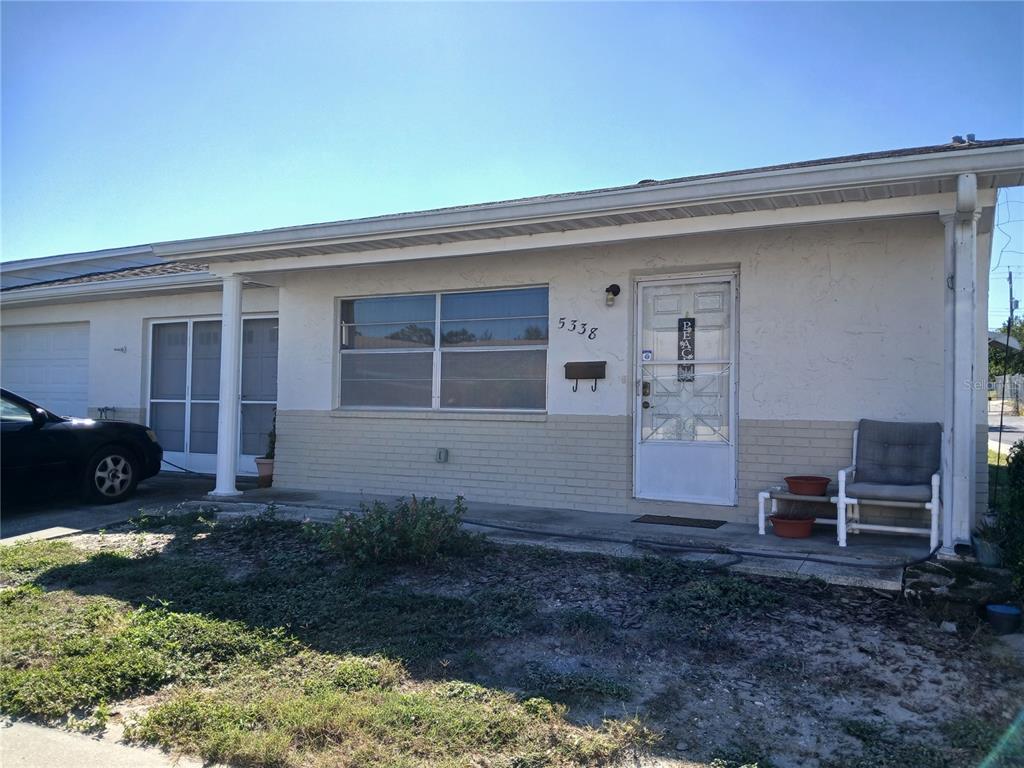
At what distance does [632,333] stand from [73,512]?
21.0 feet

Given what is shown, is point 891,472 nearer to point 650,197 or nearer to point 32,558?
point 650,197

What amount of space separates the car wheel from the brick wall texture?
1728mm

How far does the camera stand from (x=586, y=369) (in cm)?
807

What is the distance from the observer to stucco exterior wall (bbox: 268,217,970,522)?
6.80 m

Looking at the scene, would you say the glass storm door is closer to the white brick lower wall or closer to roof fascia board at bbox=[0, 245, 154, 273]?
the white brick lower wall

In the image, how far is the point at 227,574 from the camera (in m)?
5.94

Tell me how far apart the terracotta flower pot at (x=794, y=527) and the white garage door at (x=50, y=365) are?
11172mm

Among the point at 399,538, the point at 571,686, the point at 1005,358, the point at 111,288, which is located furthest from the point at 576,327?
the point at 111,288

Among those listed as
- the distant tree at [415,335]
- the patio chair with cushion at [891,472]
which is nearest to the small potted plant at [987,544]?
the patio chair with cushion at [891,472]

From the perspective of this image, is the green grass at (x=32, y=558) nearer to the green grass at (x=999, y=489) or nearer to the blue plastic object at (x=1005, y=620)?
the blue plastic object at (x=1005, y=620)

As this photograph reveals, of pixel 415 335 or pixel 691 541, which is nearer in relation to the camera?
pixel 691 541

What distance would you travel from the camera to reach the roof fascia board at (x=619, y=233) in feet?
19.8

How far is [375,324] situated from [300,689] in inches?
244

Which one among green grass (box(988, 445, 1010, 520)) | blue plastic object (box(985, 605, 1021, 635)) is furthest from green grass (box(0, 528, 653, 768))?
green grass (box(988, 445, 1010, 520))
